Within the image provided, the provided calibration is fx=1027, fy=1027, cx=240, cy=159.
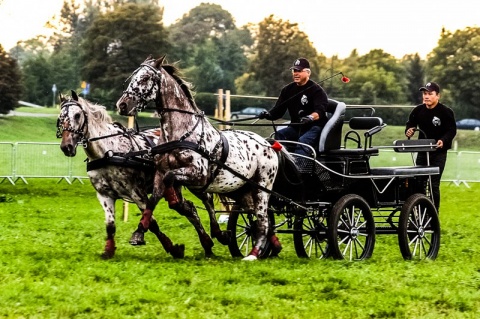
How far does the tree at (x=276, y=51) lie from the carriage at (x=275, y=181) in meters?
52.3

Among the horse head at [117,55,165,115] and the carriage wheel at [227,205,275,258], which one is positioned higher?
the horse head at [117,55,165,115]

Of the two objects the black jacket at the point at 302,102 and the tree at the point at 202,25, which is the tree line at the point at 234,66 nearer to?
the tree at the point at 202,25

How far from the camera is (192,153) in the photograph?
11.2 m

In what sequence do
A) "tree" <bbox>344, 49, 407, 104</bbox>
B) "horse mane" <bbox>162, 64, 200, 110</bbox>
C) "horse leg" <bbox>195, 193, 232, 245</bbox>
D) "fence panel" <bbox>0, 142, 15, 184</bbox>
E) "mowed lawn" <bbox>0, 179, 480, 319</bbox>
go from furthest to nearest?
"tree" <bbox>344, 49, 407, 104</bbox>, "fence panel" <bbox>0, 142, 15, 184</bbox>, "horse leg" <bbox>195, 193, 232, 245</bbox>, "horse mane" <bbox>162, 64, 200, 110</bbox>, "mowed lawn" <bbox>0, 179, 480, 319</bbox>

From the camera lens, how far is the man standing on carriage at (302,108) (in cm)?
1247

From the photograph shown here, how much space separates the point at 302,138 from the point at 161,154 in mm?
2071

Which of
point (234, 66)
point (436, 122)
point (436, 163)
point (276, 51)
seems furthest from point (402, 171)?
point (234, 66)

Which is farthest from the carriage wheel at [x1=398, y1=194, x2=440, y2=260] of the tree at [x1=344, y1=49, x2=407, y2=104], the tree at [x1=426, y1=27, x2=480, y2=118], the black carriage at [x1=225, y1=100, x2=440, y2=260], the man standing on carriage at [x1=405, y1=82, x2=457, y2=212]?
the tree at [x1=426, y1=27, x2=480, y2=118]

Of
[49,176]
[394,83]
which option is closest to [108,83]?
[394,83]

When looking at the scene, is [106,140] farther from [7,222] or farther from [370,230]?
[7,222]

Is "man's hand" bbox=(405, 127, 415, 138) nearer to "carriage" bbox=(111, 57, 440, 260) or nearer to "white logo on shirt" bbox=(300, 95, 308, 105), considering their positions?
"carriage" bbox=(111, 57, 440, 260)

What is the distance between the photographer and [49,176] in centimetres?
3027

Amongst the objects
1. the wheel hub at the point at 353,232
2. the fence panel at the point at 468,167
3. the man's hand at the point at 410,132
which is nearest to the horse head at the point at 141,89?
the wheel hub at the point at 353,232

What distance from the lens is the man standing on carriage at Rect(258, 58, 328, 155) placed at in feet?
40.9
